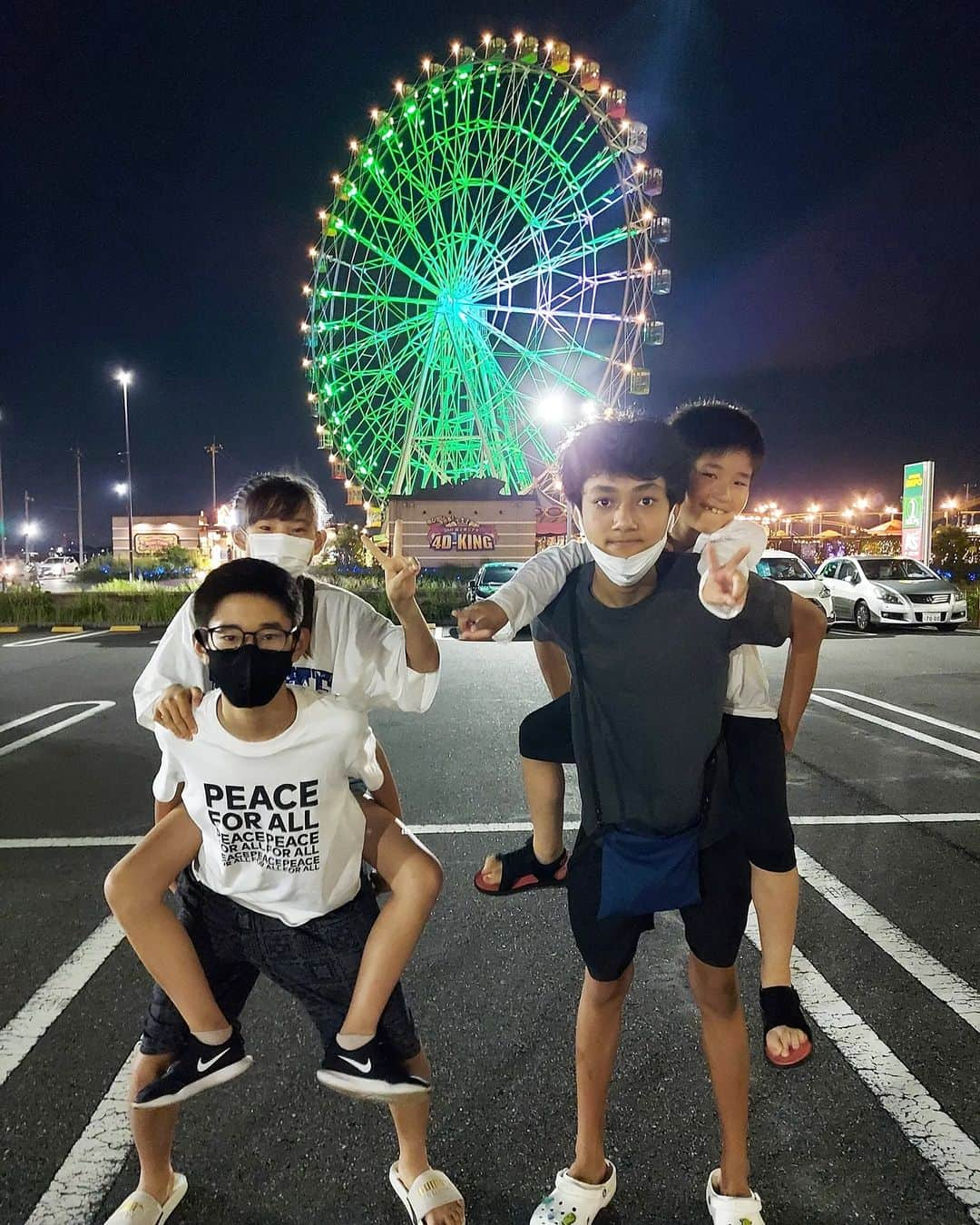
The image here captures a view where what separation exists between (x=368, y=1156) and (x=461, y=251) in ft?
60.9

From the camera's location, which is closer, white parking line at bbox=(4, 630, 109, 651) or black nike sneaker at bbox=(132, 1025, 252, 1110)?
black nike sneaker at bbox=(132, 1025, 252, 1110)

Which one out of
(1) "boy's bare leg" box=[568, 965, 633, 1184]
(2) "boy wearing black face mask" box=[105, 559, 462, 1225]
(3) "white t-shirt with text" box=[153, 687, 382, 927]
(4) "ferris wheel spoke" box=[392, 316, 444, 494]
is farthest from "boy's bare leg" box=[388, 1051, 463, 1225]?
(4) "ferris wheel spoke" box=[392, 316, 444, 494]

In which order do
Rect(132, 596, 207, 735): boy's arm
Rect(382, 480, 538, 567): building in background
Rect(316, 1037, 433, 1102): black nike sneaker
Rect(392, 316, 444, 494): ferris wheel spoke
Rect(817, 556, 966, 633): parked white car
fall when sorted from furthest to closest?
Rect(382, 480, 538, 567): building in background, Rect(392, 316, 444, 494): ferris wheel spoke, Rect(817, 556, 966, 633): parked white car, Rect(132, 596, 207, 735): boy's arm, Rect(316, 1037, 433, 1102): black nike sneaker

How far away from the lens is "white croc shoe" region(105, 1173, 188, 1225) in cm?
179

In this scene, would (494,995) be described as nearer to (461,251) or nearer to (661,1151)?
(661,1151)

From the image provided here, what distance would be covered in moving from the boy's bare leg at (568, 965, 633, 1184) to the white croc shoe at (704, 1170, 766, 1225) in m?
0.23

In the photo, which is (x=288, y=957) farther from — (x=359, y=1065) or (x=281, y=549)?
(x=281, y=549)

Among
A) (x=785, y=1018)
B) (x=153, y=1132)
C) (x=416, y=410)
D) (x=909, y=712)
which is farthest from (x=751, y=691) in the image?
(x=416, y=410)

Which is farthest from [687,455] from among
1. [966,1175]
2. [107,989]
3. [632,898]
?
[107,989]

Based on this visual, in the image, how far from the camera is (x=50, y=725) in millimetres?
7359

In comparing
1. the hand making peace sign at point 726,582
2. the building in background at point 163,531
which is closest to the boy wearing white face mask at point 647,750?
the hand making peace sign at point 726,582

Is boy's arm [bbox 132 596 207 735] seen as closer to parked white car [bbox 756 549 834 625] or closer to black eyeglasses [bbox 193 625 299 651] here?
black eyeglasses [bbox 193 625 299 651]

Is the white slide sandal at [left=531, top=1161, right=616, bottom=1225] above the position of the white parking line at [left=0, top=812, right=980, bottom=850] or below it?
above

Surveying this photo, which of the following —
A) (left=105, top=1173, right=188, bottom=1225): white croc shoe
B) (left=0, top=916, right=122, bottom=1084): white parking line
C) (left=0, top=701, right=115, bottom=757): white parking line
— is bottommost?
(left=0, top=701, right=115, bottom=757): white parking line
